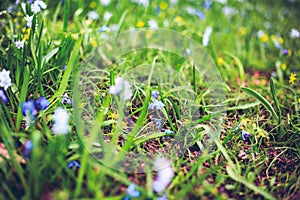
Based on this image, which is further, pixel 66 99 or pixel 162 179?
pixel 66 99

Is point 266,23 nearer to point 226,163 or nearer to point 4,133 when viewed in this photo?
point 226,163

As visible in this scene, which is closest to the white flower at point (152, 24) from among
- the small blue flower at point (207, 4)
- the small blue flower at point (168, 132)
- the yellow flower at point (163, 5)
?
the yellow flower at point (163, 5)

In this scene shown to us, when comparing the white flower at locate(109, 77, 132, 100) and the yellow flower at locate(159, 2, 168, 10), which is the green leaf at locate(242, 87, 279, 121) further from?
the yellow flower at locate(159, 2, 168, 10)

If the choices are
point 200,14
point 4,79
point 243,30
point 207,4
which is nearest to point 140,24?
point 200,14

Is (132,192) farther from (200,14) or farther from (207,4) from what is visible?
(207,4)

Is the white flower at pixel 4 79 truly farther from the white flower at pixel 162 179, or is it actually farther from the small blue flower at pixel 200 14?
the small blue flower at pixel 200 14

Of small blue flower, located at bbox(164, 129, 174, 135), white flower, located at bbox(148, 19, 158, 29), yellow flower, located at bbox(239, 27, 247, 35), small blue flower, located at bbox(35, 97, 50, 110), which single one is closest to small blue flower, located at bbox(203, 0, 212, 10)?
yellow flower, located at bbox(239, 27, 247, 35)
